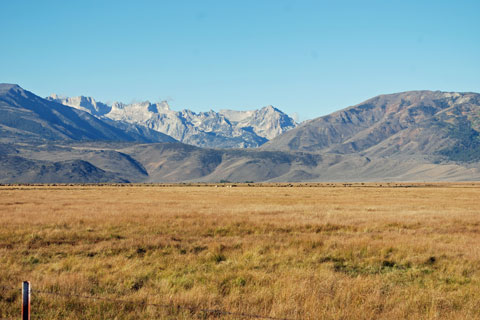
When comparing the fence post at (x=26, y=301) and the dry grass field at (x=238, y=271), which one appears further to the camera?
the dry grass field at (x=238, y=271)

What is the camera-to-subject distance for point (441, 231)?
2883 cm

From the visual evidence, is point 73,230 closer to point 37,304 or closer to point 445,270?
point 37,304

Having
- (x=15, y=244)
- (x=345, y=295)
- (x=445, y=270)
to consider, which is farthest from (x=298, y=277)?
(x=15, y=244)

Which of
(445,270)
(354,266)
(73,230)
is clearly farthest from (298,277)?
(73,230)

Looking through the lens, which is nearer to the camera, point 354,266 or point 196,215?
point 354,266

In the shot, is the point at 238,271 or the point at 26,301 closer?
the point at 26,301

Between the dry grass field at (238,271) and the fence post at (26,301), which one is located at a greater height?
the fence post at (26,301)

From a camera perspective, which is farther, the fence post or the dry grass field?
the dry grass field

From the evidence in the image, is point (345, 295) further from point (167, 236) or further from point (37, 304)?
point (167, 236)

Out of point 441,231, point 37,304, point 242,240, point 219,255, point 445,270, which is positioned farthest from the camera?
point 441,231

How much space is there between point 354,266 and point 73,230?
1541 cm

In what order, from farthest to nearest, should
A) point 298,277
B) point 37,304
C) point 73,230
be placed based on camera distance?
1. point 73,230
2. point 298,277
3. point 37,304

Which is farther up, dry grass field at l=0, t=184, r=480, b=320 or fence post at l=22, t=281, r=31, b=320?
fence post at l=22, t=281, r=31, b=320

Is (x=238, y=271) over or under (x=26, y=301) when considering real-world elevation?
under
